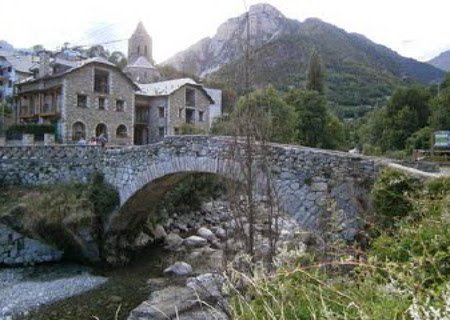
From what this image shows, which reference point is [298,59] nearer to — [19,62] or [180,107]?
[180,107]

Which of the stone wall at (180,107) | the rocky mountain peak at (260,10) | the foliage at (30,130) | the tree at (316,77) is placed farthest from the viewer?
the tree at (316,77)

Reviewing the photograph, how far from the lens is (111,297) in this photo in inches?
417

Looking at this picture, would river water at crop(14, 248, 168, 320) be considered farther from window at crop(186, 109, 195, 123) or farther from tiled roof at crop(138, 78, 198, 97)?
window at crop(186, 109, 195, 123)

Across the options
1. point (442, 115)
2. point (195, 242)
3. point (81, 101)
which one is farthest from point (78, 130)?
point (442, 115)

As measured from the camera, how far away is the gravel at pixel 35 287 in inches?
400

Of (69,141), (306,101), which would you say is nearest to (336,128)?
(306,101)

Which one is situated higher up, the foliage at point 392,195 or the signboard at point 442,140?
the signboard at point 442,140

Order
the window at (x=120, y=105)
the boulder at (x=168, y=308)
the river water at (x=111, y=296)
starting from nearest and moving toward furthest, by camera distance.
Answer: the boulder at (x=168, y=308)
the river water at (x=111, y=296)
the window at (x=120, y=105)

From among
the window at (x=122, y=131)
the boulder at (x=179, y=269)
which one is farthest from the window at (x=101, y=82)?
the boulder at (x=179, y=269)

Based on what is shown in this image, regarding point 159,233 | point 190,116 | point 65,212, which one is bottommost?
point 159,233

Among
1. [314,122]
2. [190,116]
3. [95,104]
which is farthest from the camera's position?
[190,116]

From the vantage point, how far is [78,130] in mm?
26875

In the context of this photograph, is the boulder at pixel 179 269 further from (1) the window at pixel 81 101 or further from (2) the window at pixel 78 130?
(1) the window at pixel 81 101

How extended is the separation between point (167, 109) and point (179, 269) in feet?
64.4
